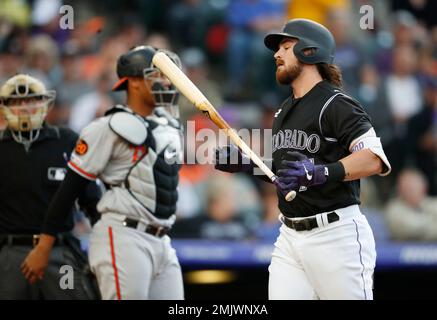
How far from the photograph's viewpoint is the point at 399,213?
8570 mm

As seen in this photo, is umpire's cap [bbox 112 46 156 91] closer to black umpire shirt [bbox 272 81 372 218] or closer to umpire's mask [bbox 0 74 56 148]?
umpire's mask [bbox 0 74 56 148]

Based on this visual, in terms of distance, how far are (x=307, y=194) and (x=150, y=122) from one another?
1335 millimetres

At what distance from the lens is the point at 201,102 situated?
4855mm

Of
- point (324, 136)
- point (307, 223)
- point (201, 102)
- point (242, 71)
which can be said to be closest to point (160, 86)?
point (201, 102)

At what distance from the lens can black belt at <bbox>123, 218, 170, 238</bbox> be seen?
5.45 m

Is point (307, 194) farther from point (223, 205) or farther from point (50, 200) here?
point (223, 205)

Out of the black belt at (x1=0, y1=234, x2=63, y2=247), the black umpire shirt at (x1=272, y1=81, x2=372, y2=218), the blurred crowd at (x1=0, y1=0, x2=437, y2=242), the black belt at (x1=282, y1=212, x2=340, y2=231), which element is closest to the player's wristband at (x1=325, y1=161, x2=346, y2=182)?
the black umpire shirt at (x1=272, y1=81, x2=372, y2=218)

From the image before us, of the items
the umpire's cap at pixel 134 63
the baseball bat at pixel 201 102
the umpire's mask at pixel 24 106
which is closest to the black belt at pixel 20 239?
the umpire's mask at pixel 24 106

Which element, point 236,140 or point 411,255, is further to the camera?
point 411,255

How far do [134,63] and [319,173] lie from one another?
1764 millimetres

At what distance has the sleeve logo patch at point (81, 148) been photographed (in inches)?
213

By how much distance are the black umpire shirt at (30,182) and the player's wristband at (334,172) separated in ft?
6.15
